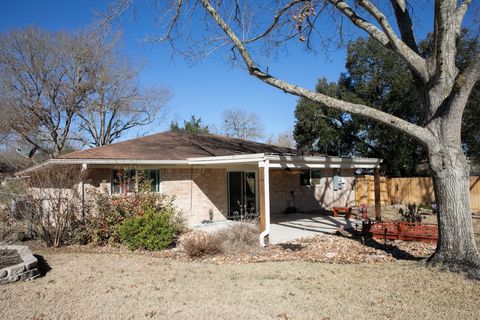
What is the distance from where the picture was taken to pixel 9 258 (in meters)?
8.13

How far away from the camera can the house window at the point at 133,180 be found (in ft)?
42.8

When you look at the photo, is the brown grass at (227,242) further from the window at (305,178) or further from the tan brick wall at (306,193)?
the window at (305,178)

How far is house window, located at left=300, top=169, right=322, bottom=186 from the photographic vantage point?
19906 mm

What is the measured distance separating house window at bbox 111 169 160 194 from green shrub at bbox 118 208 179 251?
1.67 m

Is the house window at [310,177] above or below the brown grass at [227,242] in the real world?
above

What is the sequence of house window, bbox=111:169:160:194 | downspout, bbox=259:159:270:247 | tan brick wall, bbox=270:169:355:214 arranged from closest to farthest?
downspout, bbox=259:159:270:247, house window, bbox=111:169:160:194, tan brick wall, bbox=270:169:355:214

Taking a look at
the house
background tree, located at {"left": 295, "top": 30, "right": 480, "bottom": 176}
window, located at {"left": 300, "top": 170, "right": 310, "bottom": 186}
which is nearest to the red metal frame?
the house

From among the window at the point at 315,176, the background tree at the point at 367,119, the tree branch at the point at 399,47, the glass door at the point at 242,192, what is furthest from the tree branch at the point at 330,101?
the background tree at the point at 367,119

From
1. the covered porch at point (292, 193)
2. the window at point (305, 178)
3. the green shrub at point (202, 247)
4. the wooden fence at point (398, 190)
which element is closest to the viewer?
the green shrub at point (202, 247)

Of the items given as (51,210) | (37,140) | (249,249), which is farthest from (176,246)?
(37,140)

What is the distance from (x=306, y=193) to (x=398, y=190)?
8.43 metres

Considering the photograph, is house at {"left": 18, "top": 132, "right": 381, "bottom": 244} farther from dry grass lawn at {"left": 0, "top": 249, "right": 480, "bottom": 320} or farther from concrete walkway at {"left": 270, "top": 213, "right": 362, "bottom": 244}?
dry grass lawn at {"left": 0, "top": 249, "right": 480, "bottom": 320}

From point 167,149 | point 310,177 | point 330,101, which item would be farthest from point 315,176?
point 330,101

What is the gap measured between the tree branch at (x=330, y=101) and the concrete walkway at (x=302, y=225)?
4.71m
